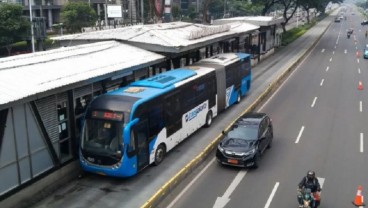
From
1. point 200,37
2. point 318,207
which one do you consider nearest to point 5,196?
point 318,207

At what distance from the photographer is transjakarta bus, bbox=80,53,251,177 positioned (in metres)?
15.4

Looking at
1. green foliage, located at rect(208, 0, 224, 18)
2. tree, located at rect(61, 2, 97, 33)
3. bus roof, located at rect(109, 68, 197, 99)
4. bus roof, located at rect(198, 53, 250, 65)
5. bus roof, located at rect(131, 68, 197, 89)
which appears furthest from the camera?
green foliage, located at rect(208, 0, 224, 18)

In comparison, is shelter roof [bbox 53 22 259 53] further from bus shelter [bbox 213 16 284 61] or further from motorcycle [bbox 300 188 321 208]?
bus shelter [bbox 213 16 284 61]

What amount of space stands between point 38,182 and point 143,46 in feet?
35.3

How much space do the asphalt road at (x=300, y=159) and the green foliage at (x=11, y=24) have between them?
36.8 m

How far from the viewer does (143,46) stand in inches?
909

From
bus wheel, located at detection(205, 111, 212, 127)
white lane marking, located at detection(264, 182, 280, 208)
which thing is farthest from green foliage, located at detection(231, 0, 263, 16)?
white lane marking, located at detection(264, 182, 280, 208)

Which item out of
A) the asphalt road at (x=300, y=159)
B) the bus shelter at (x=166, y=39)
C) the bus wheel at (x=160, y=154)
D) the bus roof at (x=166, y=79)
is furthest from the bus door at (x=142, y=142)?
the bus shelter at (x=166, y=39)

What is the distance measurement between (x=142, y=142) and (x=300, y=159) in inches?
289

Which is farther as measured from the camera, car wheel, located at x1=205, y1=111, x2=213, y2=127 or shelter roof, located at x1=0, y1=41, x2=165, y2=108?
car wheel, located at x1=205, y1=111, x2=213, y2=127

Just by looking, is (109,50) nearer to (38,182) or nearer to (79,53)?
Answer: (79,53)

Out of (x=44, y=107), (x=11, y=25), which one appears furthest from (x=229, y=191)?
(x=11, y=25)

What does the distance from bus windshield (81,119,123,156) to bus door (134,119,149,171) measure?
75 centimetres

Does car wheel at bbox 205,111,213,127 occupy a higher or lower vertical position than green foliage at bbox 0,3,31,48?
lower
